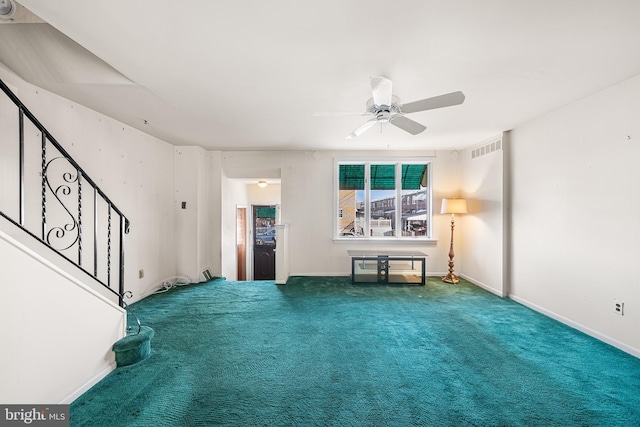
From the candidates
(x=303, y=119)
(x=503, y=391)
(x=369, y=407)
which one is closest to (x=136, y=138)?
(x=303, y=119)

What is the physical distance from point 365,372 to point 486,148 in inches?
157

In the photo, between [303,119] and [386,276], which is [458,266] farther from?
[303,119]

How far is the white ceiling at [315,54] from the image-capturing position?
149 cm

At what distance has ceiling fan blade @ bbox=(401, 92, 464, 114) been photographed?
6.67ft

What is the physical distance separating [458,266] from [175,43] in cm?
545

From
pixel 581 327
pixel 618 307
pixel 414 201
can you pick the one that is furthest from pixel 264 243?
pixel 618 307

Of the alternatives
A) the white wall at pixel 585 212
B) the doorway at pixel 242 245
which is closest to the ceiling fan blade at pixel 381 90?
the white wall at pixel 585 212

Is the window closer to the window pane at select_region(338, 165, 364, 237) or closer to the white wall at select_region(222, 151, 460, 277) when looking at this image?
the window pane at select_region(338, 165, 364, 237)

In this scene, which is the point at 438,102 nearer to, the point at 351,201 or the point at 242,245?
the point at 351,201

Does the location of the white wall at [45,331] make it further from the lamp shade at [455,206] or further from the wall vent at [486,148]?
the wall vent at [486,148]

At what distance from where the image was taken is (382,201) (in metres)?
5.16

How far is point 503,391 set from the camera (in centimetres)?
185

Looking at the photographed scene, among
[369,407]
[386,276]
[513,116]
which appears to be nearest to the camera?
[369,407]

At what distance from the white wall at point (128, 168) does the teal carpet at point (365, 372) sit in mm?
868
